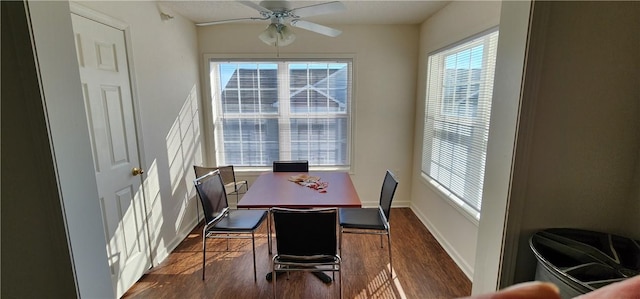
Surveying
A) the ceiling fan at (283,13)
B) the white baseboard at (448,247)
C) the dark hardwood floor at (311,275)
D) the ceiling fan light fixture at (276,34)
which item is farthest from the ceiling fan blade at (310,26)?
the white baseboard at (448,247)

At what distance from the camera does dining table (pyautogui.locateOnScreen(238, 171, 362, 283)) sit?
1896 mm

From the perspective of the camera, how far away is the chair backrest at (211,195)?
6.70ft

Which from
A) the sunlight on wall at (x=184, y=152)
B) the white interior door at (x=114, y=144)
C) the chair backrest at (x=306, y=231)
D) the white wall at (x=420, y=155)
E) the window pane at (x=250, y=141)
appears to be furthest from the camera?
the window pane at (x=250, y=141)

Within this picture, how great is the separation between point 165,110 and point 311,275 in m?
1.99

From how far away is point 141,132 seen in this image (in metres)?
2.12

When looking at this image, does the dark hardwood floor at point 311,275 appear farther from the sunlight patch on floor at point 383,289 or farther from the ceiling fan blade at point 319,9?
the ceiling fan blade at point 319,9

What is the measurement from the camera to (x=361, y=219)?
2246mm

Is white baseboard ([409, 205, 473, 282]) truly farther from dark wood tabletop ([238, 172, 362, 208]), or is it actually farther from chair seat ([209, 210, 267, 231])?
chair seat ([209, 210, 267, 231])

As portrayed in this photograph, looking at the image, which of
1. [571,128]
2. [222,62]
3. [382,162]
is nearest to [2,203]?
[571,128]

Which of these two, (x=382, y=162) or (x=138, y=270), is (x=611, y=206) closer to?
(x=382, y=162)

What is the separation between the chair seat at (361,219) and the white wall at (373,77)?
44.0 inches

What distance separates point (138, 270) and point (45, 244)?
139 cm

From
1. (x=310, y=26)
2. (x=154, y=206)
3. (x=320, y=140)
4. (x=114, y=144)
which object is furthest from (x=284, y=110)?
(x=114, y=144)

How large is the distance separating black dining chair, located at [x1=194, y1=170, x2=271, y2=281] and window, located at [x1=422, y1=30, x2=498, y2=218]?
178 cm
